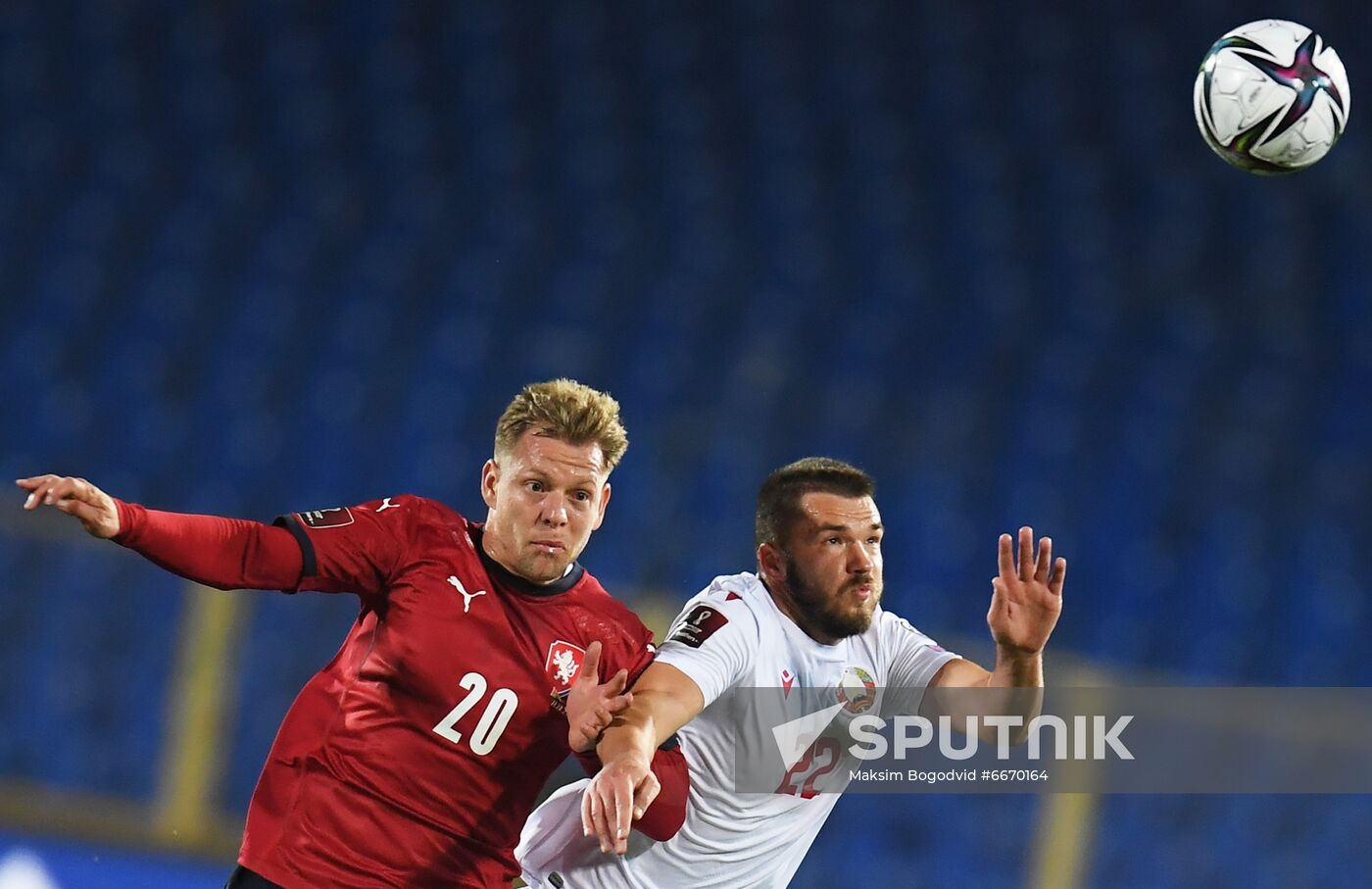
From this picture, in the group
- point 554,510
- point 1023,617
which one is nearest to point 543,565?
point 554,510

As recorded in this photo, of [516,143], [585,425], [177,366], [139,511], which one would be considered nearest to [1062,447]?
[516,143]

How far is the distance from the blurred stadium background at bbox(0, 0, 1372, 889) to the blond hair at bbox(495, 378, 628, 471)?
2.80 metres

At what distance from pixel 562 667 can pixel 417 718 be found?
1.02 ft

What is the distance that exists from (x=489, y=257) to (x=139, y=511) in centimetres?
560

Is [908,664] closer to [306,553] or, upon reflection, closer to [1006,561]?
[1006,561]

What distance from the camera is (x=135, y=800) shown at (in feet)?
19.4

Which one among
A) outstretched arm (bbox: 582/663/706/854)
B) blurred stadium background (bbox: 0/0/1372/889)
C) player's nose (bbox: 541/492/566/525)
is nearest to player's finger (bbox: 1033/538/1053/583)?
outstretched arm (bbox: 582/663/706/854)

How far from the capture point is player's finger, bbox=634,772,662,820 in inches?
117

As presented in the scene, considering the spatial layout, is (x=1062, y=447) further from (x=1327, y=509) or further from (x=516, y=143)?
(x=516, y=143)

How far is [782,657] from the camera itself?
3.71m

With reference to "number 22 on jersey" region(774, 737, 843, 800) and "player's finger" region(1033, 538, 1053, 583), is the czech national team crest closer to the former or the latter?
"number 22 on jersey" region(774, 737, 843, 800)

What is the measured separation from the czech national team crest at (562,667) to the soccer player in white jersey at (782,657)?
0.86 feet

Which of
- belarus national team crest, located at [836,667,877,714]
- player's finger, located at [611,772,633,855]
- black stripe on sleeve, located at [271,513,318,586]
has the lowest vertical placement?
player's finger, located at [611,772,633,855]

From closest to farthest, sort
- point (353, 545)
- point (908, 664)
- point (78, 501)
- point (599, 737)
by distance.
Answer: point (78, 501) → point (599, 737) → point (353, 545) → point (908, 664)
